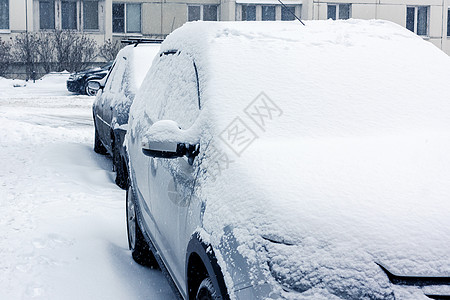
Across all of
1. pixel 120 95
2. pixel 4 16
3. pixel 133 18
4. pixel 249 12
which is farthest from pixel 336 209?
pixel 249 12

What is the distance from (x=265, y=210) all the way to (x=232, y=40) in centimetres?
161

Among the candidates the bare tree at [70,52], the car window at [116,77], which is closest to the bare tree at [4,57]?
the bare tree at [70,52]

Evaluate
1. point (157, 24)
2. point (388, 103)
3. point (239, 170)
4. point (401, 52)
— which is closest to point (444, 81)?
Answer: point (401, 52)

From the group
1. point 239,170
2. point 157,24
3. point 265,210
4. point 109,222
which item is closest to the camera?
point 265,210

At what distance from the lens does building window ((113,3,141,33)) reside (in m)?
35.3

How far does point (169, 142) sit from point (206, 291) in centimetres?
77

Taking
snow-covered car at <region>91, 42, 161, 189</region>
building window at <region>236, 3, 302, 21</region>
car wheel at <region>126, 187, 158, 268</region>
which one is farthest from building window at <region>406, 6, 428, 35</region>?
car wheel at <region>126, 187, 158, 268</region>

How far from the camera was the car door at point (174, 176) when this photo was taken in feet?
11.0

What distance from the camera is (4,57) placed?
98.8ft

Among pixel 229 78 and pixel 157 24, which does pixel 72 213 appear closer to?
pixel 229 78

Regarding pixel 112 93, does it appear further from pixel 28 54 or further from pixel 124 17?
pixel 124 17

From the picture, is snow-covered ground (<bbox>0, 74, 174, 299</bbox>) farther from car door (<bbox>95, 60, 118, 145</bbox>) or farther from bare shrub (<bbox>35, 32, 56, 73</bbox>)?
bare shrub (<bbox>35, 32, 56, 73</bbox>)

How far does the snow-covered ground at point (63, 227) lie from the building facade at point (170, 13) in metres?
23.5

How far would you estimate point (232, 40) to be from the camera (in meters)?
3.89
